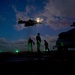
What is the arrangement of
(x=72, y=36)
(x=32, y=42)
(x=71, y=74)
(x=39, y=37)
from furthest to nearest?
(x=72, y=36)
(x=32, y=42)
(x=39, y=37)
(x=71, y=74)

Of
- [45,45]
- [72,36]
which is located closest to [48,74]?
[45,45]

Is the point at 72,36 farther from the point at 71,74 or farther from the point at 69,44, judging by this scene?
the point at 71,74

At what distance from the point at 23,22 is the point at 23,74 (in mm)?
30531

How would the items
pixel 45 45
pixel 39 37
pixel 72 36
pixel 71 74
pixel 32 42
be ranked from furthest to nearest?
pixel 72 36 < pixel 45 45 < pixel 32 42 < pixel 39 37 < pixel 71 74

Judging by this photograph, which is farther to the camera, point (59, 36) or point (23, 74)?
point (59, 36)

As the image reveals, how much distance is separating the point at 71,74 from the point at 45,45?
18.9 m

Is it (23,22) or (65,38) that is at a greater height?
(23,22)

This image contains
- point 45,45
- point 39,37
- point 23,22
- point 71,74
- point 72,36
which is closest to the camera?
point 71,74

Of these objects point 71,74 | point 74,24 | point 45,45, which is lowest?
point 71,74

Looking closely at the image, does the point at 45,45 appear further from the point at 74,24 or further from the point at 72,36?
the point at 74,24

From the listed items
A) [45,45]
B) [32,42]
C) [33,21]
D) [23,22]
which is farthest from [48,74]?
[23,22]

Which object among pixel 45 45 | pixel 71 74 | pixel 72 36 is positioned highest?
pixel 72 36

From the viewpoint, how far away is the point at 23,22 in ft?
118

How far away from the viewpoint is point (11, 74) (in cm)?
596
